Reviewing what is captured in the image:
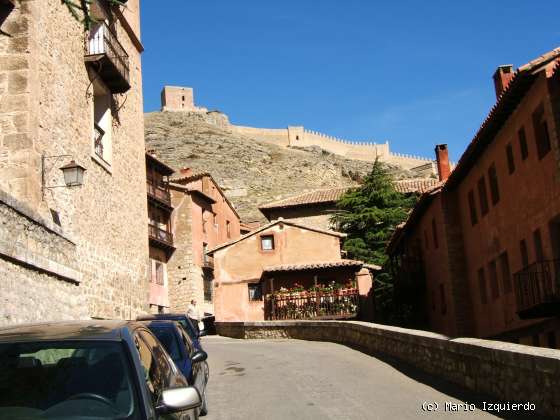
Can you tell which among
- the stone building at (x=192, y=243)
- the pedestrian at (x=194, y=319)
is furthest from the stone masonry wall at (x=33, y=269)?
the stone building at (x=192, y=243)

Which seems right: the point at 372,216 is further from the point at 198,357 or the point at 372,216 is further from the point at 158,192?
the point at 198,357

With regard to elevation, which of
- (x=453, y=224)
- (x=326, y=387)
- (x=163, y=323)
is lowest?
(x=326, y=387)

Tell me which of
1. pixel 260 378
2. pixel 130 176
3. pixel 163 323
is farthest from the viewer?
pixel 130 176

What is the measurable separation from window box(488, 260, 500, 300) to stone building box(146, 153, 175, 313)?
2381cm

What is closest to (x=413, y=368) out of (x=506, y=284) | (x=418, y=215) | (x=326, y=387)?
(x=326, y=387)

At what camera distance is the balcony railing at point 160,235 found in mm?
40500

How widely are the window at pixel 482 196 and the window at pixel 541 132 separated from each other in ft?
17.2

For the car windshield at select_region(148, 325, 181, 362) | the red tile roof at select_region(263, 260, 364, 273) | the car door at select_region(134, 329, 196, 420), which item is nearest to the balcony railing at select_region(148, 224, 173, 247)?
the red tile roof at select_region(263, 260, 364, 273)

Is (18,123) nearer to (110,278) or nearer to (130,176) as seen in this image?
(110,278)

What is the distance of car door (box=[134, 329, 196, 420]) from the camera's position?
13.8 ft

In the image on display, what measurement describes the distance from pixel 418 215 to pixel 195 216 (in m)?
20.2

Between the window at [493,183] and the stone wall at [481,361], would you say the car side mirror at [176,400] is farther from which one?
the window at [493,183]

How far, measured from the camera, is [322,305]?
1217 inches

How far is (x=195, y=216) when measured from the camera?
4512cm
